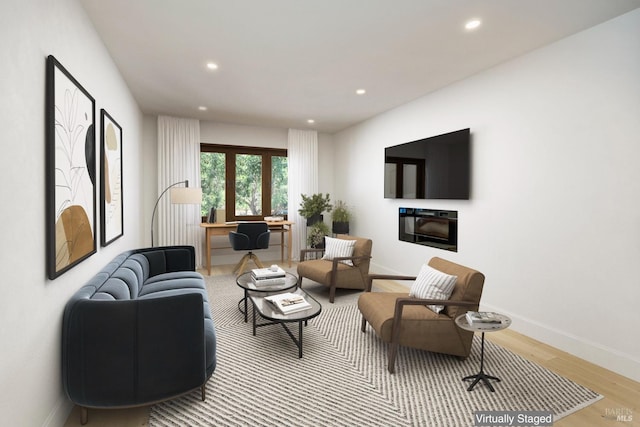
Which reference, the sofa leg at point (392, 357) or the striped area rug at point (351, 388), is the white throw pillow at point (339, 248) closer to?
the striped area rug at point (351, 388)

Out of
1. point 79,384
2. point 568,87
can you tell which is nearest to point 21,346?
point 79,384

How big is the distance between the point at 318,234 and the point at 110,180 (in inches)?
143

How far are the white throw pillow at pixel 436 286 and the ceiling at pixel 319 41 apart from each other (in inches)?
79.0

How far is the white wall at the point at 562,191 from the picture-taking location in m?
2.38

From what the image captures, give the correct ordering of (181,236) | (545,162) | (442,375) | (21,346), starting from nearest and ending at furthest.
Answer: (21,346) → (442,375) → (545,162) → (181,236)

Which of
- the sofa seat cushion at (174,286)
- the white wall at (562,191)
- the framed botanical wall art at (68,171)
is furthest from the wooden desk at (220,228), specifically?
the white wall at (562,191)

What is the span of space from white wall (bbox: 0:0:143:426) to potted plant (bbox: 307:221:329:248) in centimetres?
420

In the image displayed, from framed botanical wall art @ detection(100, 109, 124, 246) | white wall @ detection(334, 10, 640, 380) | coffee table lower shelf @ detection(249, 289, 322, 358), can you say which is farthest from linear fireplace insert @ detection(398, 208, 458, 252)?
framed botanical wall art @ detection(100, 109, 124, 246)

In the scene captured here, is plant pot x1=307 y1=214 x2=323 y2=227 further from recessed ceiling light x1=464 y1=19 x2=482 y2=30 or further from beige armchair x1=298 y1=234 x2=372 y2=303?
recessed ceiling light x1=464 y1=19 x2=482 y2=30

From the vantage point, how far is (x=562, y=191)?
9.04 ft

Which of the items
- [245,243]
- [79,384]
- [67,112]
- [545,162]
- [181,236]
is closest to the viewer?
[79,384]

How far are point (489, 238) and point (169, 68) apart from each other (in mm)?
3905

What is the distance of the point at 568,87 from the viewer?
2.71m

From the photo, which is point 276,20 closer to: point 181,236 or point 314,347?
point 314,347
